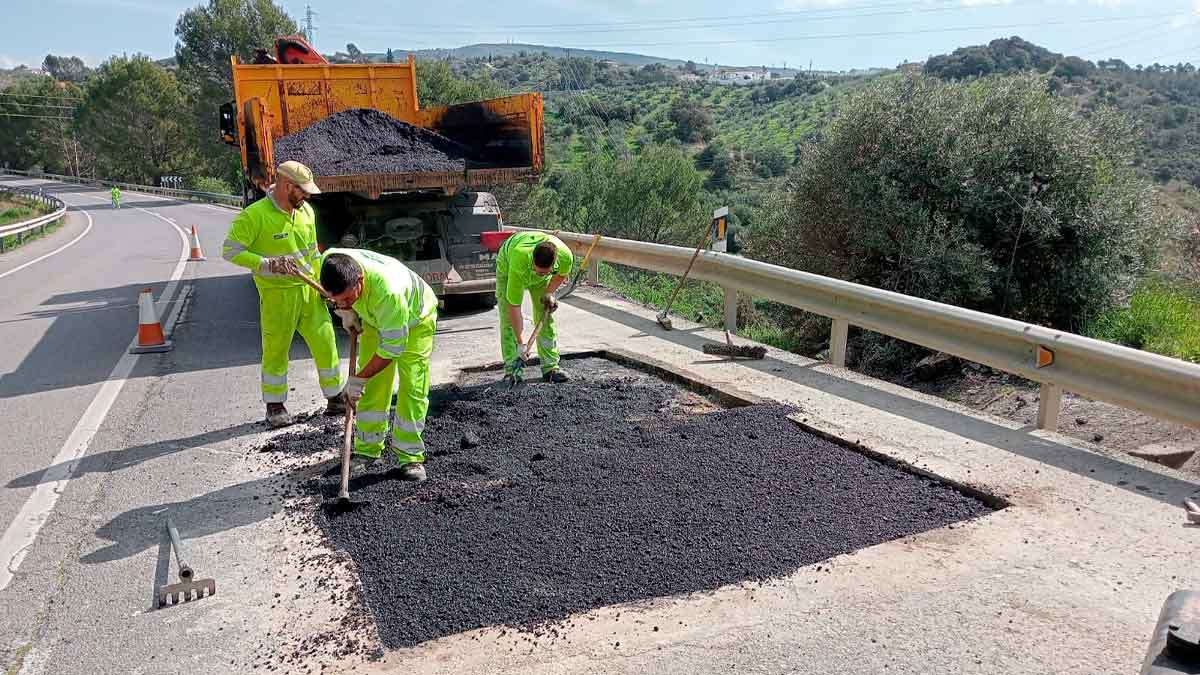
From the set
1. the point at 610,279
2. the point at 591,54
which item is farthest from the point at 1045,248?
the point at 591,54

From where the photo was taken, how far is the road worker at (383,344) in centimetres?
440

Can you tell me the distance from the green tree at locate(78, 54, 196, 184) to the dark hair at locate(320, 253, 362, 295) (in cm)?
6457

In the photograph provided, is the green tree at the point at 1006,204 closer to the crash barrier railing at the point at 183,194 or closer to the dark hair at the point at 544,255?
the dark hair at the point at 544,255

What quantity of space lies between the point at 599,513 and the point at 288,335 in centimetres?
297

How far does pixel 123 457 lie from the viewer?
5305 mm

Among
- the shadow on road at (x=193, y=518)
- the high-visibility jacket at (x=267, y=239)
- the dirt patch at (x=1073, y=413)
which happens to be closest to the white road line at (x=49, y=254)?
the high-visibility jacket at (x=267, y=239)

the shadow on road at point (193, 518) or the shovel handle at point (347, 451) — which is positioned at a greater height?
the shovel handle at point (347, 451)

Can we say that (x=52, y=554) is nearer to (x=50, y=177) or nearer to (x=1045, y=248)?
(x=1045, y=248)

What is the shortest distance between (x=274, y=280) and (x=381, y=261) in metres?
1.40

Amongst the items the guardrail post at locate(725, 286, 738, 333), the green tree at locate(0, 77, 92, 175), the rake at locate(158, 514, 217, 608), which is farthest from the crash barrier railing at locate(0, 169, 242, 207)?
the rake at locate(158, 514, 217, 608)

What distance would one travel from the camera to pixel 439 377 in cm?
688

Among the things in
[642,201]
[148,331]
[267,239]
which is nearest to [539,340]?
[267,239]

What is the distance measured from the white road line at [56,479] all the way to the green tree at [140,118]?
61.3 m

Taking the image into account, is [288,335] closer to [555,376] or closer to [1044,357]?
[555,376]
